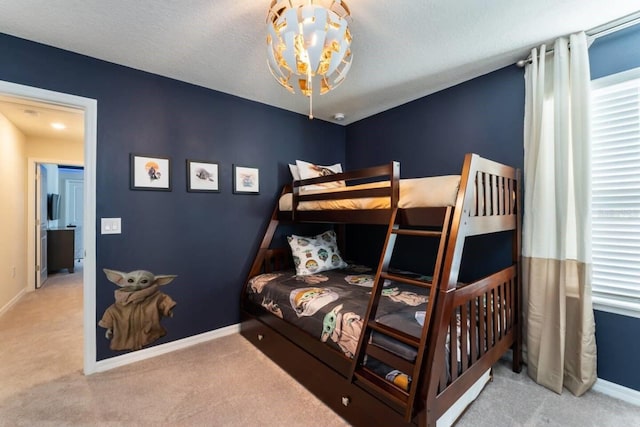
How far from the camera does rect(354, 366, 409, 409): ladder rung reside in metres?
1.30

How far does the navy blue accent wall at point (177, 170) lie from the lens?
2.12 meters

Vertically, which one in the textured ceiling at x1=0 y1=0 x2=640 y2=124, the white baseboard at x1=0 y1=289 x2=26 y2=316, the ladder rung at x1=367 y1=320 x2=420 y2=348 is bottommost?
the white baseboard at x1=0 y1=289 x2=26 y2=316

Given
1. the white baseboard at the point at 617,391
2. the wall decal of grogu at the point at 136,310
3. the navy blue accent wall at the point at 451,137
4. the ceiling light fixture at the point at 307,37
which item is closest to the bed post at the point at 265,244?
the wall decal of grogu at the point at 136,310

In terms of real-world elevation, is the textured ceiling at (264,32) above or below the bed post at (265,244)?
above

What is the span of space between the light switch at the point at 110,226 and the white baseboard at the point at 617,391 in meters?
3.69

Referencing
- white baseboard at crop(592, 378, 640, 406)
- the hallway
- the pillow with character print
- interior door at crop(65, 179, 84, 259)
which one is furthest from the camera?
interior door at crop(65, 179, 84, 259)

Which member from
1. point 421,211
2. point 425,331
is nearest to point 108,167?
point 421,211

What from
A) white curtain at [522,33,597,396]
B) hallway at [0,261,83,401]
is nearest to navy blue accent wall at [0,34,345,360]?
hallway at [0,261,83,401]

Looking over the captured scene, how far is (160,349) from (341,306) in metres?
1.73

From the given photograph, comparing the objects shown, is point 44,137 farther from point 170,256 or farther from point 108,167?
point 170,256

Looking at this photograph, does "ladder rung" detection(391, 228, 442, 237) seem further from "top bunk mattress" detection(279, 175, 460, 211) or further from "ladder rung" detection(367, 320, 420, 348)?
"ladder rung" detection(367, 320, 420, 348)

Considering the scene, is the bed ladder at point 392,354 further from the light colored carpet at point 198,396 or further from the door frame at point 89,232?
the door frame at point 89,232

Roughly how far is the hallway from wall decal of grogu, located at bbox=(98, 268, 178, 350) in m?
0.36

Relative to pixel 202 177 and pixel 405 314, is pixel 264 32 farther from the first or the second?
pixel 405 314
